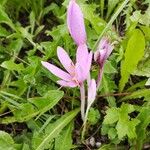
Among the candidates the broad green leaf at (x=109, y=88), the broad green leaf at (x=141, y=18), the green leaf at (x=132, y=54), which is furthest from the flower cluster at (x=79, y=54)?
the broad green leaf at (x=141, y=18)

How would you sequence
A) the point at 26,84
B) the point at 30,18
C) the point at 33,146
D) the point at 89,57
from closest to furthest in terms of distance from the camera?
the point at 89,57, the point at 33,146, the point at 26,84, the point at 30,18

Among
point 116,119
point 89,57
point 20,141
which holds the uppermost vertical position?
point 89,57

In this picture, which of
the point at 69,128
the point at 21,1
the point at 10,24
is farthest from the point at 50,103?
the point at 21,1

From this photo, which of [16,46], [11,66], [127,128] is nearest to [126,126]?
[127,128]

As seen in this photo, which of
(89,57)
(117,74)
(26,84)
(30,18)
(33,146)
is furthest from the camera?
(30,18)

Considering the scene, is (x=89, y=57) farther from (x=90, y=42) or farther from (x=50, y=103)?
(x=90, y=42)

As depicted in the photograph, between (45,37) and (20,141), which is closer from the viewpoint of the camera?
(20,141)
